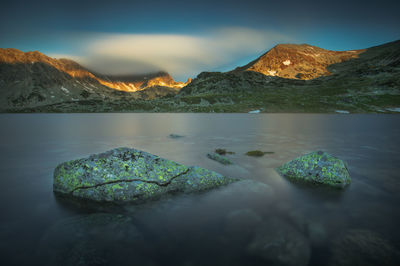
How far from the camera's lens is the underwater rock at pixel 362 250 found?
557 centimetres

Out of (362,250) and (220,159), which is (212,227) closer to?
(362,250)

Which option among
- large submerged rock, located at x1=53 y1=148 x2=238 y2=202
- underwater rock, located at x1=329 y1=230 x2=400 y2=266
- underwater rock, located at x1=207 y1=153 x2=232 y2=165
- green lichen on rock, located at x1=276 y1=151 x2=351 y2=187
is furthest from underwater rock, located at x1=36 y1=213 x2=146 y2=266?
underwater rock, located at x1=207 y1=153 x2=232 y2=165

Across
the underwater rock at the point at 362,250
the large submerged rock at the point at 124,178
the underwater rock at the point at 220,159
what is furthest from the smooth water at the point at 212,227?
the underwater rock at the point at 220,159

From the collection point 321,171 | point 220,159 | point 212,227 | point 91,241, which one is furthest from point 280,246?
point 220,159

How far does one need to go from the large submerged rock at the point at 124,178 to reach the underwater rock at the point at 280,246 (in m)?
4.11

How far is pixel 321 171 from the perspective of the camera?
11195 mm

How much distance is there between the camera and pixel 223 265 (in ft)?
18.4

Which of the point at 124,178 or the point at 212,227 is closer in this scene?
the point at 212,227

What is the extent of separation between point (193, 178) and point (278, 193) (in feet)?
13.9

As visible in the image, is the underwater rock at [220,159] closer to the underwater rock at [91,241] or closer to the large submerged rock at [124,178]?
the large submerged rock at [124,178]

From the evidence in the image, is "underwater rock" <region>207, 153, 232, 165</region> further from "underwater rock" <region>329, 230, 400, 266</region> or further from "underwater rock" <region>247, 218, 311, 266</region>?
"underwater rock" <region>329, 230, 400, 266</region>

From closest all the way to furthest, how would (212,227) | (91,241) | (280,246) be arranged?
(280,246) → (91,241) → (212,227)

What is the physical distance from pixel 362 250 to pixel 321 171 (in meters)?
5.69

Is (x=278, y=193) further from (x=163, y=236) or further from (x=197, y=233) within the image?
(x=163, y=236)
